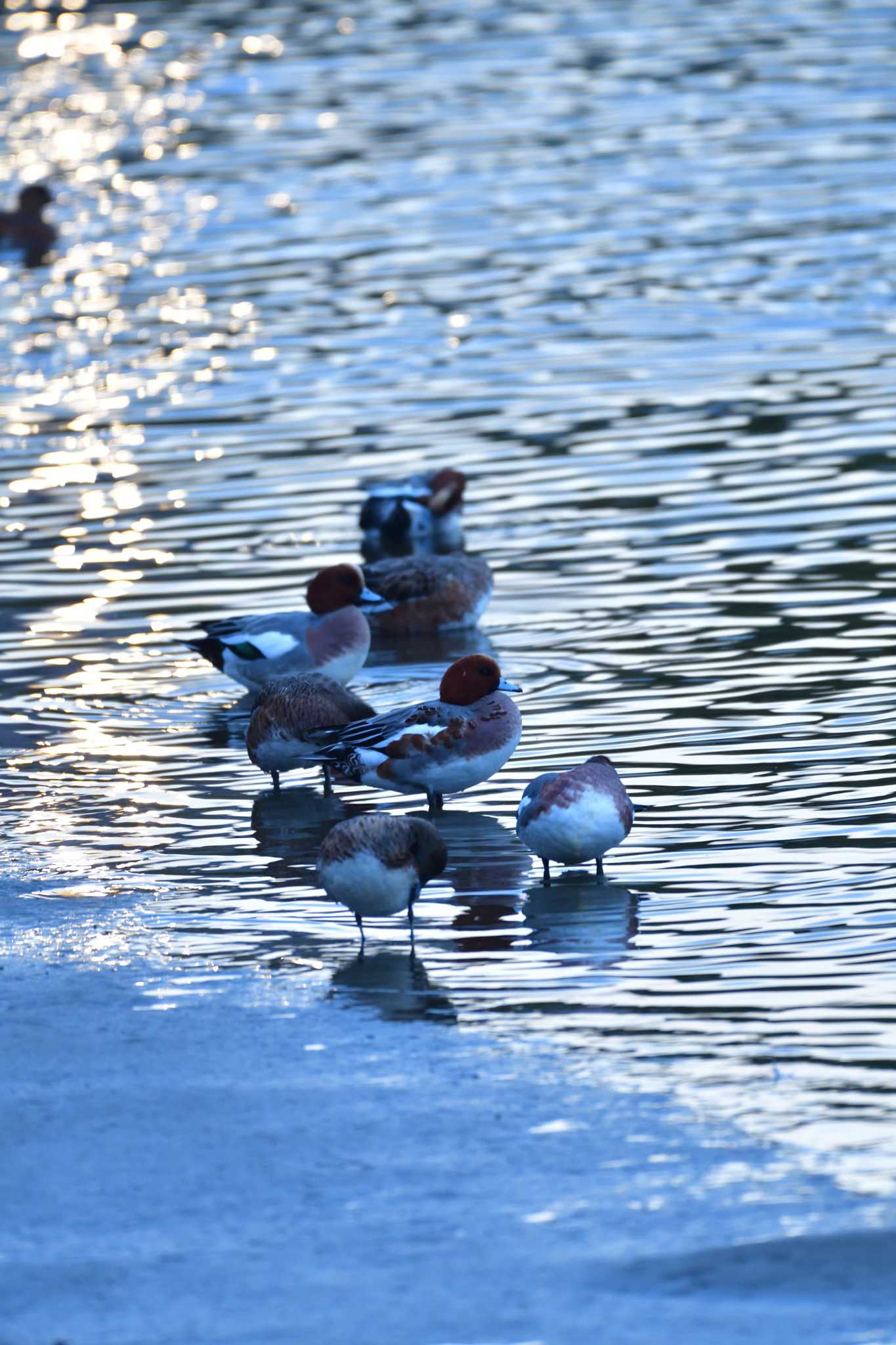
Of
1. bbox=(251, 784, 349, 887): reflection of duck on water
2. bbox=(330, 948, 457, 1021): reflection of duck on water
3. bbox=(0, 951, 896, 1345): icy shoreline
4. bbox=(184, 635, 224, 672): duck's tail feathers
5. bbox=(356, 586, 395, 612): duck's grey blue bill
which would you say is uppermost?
bbox=(0, 951, 896, 1345): icy shoreline

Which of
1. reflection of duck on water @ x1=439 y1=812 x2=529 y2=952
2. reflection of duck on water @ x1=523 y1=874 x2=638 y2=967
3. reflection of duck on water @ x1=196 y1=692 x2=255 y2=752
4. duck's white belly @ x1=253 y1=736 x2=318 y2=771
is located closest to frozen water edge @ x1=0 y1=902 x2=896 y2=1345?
reflection of duck on water @ x1=523 y1=874 x2=638 y2=967

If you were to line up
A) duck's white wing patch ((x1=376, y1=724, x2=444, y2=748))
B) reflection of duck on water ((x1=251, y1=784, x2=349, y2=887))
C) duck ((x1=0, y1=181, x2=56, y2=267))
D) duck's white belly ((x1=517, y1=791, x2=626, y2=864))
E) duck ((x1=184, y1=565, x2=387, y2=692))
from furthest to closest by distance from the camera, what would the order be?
duck ((x1=0, y1=181, x2=56, y2=267)) → duck ((x1=184, y1=565, x2=387, y2=692)) → duck's white wing patch ((x1=376, y1=724, x2=444, y2=748)) → reflection of duck on water ((x1=251, y1=784, x2=349, y2=887)) → duck's white belly ((x1=517, y1=791, x2=626, y2=864))

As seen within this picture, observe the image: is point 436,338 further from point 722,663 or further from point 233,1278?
point 233,1278

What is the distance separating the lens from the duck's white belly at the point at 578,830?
8391mm

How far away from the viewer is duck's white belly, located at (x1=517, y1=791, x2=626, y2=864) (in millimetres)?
8391

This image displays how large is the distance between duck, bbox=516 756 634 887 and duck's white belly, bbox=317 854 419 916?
710 mm

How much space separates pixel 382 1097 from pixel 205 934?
1.79m

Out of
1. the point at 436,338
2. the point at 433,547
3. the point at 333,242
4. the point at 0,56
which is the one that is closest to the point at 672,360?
the point at 436,338

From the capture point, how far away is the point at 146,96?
35.6 metres

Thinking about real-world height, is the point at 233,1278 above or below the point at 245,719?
above

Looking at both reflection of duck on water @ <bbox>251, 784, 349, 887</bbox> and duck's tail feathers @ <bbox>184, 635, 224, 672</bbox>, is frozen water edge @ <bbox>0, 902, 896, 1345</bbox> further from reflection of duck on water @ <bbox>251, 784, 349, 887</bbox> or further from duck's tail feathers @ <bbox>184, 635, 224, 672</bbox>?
duck's tail feathers @ <bbox>184, 635, 224, 672</bbox>

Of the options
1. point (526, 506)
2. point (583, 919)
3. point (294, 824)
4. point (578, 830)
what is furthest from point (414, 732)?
point (526, 506)

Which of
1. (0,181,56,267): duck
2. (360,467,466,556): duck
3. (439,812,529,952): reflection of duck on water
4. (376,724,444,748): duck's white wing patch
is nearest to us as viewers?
(439,812,529,952): reflection of duck on water

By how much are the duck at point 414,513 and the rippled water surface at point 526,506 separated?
271mm
